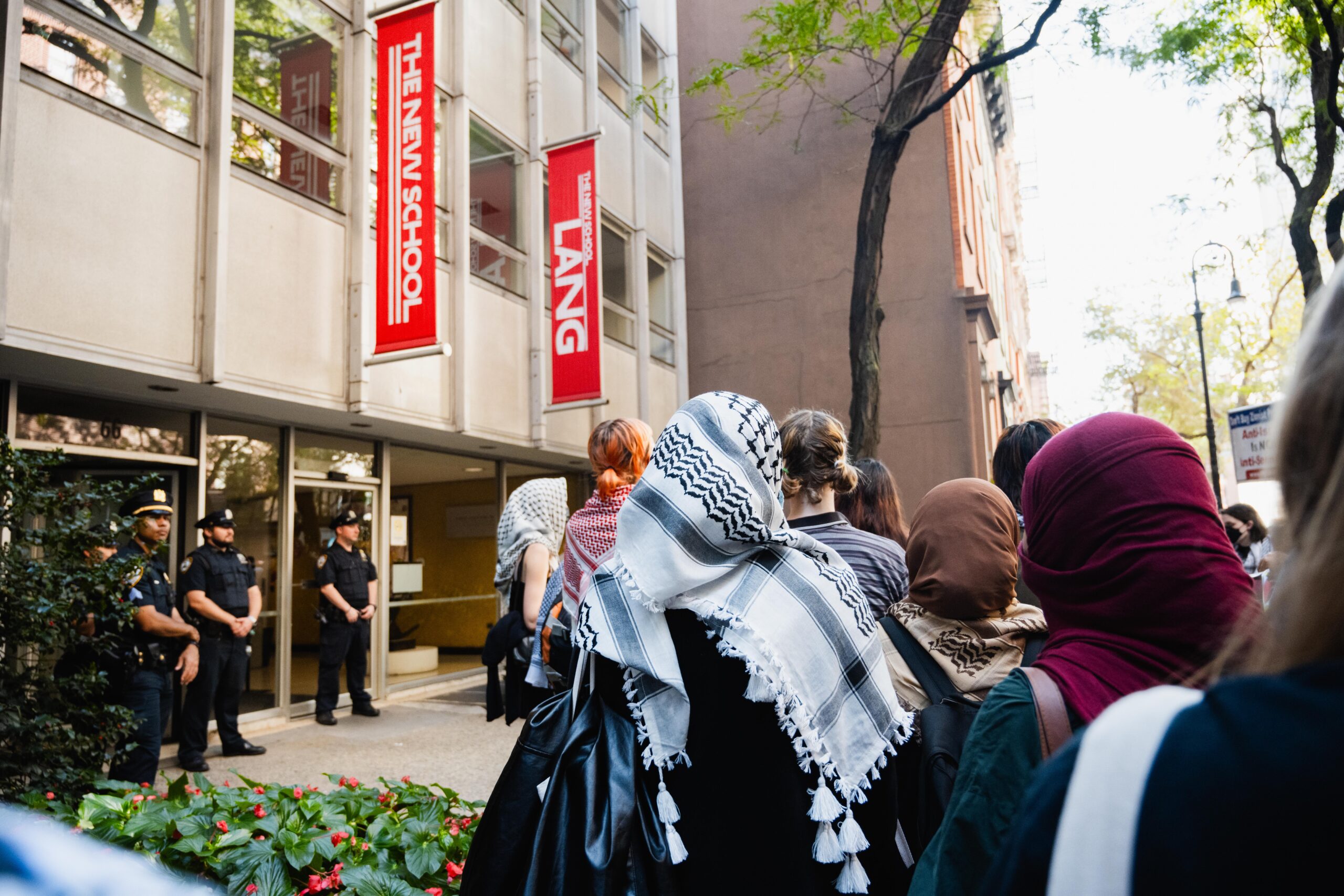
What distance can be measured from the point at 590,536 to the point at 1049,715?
2515 mm

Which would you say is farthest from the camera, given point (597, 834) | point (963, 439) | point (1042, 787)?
point (963, 439)

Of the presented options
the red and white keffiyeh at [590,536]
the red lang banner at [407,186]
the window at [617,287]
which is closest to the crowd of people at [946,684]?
the red and white keffiyeh at [590,536]

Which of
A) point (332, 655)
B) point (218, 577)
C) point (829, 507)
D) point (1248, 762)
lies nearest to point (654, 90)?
point (332, 655)

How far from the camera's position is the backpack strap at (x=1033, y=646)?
2217 mm

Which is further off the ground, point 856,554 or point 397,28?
point 397,28

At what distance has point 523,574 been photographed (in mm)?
5059

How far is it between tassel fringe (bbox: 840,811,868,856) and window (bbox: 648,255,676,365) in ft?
48.3

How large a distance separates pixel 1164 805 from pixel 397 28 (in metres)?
A: 10.2

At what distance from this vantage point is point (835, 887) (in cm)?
211

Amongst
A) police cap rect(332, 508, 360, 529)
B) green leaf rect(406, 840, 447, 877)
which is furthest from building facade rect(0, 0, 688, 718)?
green leaf rect(406, 840, 447, 877)

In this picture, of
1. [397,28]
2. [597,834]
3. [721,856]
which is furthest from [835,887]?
[397,28]

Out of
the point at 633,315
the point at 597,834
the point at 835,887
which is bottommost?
the point at 835,887

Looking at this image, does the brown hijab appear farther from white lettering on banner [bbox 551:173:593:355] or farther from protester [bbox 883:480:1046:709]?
white lettering on banner [bbox 551:173:593:355]

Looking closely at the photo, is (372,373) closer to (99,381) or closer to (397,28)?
(99,381)
